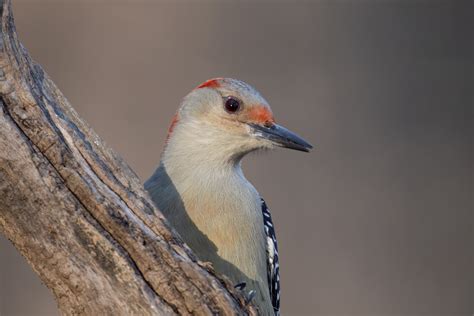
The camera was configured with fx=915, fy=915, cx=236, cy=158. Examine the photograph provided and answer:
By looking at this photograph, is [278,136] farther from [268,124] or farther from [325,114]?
[325,114]

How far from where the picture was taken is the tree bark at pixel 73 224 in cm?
320

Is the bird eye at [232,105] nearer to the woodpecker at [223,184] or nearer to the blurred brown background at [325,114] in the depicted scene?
the woodpecker at [223,184]

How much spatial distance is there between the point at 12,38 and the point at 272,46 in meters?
6.32

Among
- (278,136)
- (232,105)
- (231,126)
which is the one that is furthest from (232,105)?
(278,136)

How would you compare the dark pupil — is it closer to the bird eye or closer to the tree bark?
the bird eye

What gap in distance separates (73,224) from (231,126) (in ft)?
4.96

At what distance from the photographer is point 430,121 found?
955cm

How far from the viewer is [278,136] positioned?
455cm

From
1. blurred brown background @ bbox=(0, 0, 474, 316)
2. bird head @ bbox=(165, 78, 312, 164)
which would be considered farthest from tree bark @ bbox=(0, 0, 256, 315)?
blurred brown background @ bbox=(0, 0, 474, 316)

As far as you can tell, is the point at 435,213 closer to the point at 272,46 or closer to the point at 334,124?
the point at 334,124

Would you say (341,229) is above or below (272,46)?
below

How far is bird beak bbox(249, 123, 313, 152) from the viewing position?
14.9 ft

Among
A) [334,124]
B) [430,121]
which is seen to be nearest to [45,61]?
[334,124]

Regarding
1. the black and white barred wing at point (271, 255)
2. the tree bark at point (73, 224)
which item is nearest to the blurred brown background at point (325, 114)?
the black and white barred wing at point (271, 255)
